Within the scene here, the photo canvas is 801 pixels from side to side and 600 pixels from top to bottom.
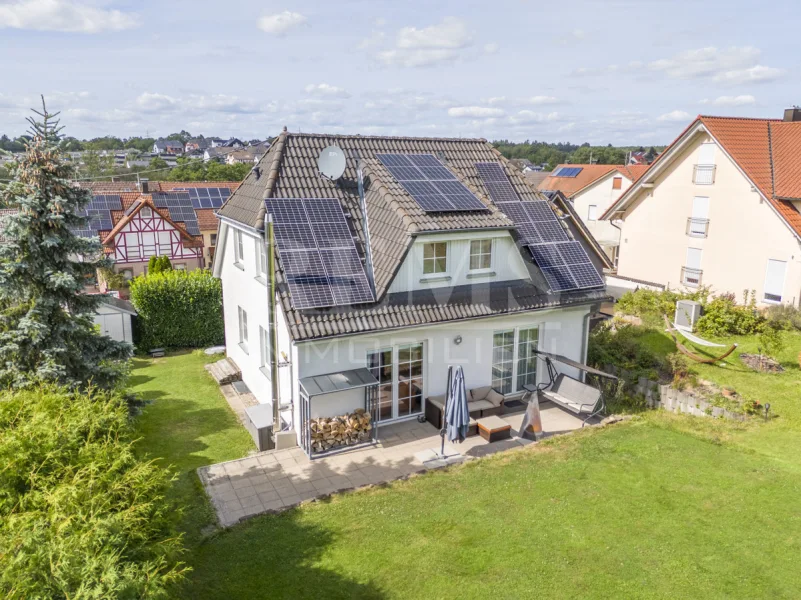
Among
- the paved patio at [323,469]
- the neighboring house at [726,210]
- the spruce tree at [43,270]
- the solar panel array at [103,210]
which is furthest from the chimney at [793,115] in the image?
the solar panel array at [103,210]

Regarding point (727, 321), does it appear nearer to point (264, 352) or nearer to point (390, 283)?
point (390, 283)

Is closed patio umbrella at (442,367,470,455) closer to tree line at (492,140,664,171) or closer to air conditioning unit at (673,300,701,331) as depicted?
air conditioning unit at (673,300,701,331)

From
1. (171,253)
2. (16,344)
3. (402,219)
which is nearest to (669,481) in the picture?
(402,219)

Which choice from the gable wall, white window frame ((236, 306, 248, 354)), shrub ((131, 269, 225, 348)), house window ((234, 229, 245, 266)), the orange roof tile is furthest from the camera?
the orange roof tile

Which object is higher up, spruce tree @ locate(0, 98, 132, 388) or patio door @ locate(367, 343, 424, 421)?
spruce tree @ locate(0, 98, 132, 388)

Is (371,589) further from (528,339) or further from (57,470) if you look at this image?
(528,339)

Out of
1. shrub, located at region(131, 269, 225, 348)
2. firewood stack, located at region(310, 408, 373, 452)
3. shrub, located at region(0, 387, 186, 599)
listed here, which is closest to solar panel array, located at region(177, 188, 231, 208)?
shrub, located at region(131, 269, 225, 348)
